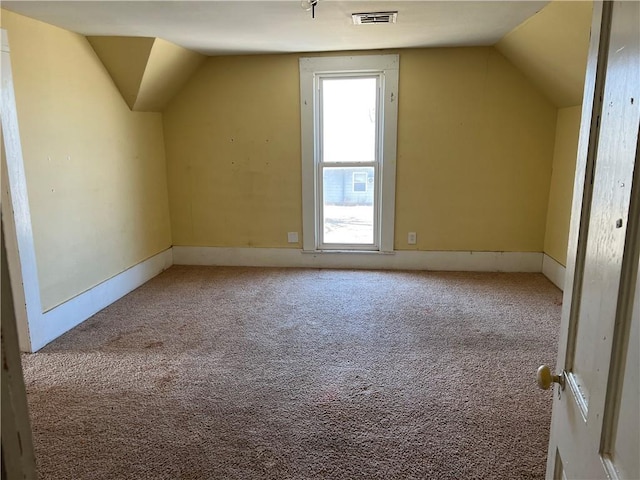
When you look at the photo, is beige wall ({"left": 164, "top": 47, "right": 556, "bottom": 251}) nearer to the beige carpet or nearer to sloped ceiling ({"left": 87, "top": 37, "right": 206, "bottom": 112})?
sloped ceiling ({"left": 87, "top": 37, "right": 206, "bottom": 112})

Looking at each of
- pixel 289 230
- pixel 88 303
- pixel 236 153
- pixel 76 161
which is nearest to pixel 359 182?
pixel 289 230

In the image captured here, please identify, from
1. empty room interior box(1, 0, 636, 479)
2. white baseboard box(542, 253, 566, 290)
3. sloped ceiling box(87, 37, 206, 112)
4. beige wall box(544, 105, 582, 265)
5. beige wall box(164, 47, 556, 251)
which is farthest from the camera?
beige wall box(164, 47, 556, 251)

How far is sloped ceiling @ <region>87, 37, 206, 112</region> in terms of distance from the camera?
3332mm

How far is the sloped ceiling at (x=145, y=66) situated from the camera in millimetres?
3332

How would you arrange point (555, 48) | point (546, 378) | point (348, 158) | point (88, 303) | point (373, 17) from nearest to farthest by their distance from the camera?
point (546, 378), point (373, 17), point (555, 48), point (88, 303), point (348, 158)

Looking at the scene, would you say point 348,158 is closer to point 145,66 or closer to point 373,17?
point 373,17

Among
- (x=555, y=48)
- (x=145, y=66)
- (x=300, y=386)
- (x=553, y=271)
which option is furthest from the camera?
(x=553, y=271)

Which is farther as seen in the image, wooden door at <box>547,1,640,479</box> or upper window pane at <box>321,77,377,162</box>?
upper window pane at <box>321,77,377,162</box>

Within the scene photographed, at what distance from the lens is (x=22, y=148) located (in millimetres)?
2682

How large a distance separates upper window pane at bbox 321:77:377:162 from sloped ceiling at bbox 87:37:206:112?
1276 millimetres

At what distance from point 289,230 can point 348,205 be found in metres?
0.66

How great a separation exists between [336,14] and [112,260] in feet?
8.45

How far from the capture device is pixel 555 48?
3006 mm

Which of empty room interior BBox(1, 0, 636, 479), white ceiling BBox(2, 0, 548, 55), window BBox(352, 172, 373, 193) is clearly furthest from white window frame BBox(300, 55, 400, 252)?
white ceiling BBox(2, 0, 548, 55)
